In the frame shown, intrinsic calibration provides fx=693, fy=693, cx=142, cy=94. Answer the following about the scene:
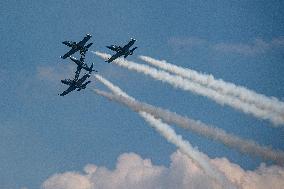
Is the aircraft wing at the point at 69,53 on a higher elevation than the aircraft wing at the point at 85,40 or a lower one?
lower

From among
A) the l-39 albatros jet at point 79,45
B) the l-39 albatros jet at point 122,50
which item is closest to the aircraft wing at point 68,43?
the l-39 albatros jet at point 79,45

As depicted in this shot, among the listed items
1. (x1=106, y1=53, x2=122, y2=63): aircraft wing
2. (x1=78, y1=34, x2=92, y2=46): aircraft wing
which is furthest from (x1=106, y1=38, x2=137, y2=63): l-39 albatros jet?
(x1=78, y1=34, x2=92, y2=46): aircraft wing

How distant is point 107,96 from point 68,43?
63.8 ft

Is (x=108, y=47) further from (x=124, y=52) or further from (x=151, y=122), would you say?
(x=151, y=122)

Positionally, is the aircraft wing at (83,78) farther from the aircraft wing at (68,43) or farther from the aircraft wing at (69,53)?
the aircraft wing at (68,43)

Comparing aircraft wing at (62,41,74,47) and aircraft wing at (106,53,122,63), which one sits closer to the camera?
aircraft wing at (106,53,122,63)

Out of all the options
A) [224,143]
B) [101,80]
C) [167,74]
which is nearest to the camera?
[224,143]

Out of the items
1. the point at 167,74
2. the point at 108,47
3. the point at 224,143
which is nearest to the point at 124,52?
the point at 108,47

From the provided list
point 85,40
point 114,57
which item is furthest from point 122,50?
point 85,40

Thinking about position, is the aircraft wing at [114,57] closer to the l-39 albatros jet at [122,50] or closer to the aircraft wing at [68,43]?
the l-39 albatros jet at [122,50]

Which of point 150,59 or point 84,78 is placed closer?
point 150,59

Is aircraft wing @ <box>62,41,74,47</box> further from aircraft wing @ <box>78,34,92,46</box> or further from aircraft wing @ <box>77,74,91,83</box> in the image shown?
aircraft wing @ <box>77,74,91,83</box>

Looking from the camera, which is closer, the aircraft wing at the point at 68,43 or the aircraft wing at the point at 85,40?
the aircraft wing at the point at 85,40

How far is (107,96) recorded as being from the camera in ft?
577
